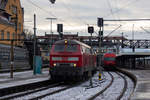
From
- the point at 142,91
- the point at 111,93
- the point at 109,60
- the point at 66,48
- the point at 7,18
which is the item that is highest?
the point at 7,18

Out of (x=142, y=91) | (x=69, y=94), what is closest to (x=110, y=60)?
(x=69, y=94)

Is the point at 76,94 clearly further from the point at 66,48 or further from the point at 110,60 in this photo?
the point at 110,60

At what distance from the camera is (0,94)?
14.0 metres

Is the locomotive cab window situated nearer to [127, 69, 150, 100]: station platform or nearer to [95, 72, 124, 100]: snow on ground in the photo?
[95, 72, 124, 100]: snow on ground

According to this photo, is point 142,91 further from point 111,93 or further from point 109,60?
point 109,60

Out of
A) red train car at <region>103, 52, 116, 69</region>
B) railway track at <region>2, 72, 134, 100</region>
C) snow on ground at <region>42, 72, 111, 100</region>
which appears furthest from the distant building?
railway track at <region>2, 72, 134, 100</region>

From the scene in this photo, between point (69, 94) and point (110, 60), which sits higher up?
point (110, 60)

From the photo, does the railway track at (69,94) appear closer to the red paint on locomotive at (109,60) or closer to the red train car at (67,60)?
the red train car at (67,60)

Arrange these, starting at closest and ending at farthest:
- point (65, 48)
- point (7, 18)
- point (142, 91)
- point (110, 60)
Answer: point (142, 91) → point (65, 48) → point (7, 18) → point (110, 60)

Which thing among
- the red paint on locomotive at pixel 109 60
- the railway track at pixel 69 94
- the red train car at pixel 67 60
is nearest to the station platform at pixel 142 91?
the railway track at pixel 69 94

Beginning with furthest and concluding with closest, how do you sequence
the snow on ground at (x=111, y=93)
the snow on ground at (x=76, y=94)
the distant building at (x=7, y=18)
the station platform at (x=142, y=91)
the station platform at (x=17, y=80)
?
the distant building at (x=7, y=18), the station platform at (x=17, y=80), the snow on ground at (x=111, y=93), the snow on ground at (x=76, y=94), the station platform at (x=142, y=91)

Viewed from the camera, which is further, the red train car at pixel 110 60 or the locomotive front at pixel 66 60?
the red train car at pixel 110 60

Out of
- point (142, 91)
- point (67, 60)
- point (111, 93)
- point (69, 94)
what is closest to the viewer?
point (142, 91)

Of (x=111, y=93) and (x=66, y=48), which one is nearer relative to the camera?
(x=111, y=93)
